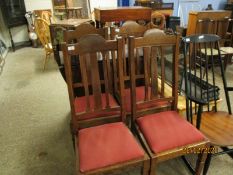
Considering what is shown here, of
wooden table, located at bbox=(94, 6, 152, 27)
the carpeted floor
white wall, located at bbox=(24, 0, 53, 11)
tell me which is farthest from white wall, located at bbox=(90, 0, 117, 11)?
wooden table, located at bbox=(94, 6, 152, 27)

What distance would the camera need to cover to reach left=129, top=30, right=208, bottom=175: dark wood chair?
4.12ft

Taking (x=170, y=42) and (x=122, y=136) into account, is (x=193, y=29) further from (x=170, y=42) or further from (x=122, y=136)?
(x=122, y=136)

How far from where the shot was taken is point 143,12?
9.20 feet

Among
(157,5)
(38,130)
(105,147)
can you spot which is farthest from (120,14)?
(157,5)

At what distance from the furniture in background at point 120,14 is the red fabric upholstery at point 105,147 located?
1.77 m

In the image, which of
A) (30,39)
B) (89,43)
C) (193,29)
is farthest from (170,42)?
(30,39)

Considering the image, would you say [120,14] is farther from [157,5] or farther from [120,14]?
[157,5]

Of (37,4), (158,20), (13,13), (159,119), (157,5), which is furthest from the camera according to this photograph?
(37,4)

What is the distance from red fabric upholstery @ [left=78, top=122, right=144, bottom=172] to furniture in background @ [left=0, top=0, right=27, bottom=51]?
15.1ft

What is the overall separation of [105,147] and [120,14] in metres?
2.02

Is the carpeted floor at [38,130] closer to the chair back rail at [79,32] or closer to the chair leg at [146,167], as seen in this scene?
the chair leg at [146,167]

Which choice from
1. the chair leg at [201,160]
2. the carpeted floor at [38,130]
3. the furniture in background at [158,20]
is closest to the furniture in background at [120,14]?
the furniture in background at [158,20]

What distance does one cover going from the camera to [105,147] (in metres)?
1.21

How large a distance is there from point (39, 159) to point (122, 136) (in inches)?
36.6
